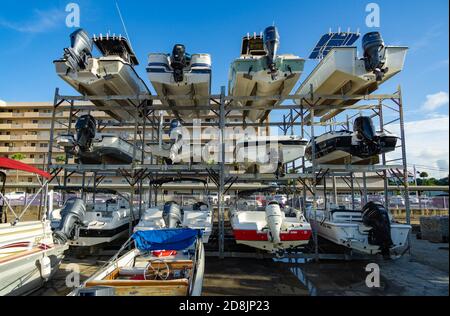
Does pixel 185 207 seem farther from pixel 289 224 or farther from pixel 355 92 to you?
pixel 355 92

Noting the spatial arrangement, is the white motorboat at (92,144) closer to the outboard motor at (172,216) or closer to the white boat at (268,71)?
the outboard motor at (172,216)

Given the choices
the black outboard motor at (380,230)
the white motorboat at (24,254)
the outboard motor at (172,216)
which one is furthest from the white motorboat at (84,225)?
the black outboard motor at (380,230)

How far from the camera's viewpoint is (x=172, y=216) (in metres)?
7.23

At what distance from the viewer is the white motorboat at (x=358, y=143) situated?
779cm

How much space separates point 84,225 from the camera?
7016mm

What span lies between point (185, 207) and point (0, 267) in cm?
530

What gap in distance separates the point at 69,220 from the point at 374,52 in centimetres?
927

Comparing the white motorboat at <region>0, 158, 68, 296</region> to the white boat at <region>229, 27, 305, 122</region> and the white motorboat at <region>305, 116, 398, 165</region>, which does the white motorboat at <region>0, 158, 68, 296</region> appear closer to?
the white boat at <region>229, 27, 305, 122</region>

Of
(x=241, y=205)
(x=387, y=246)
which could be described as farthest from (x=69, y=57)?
(x=387, y=246)

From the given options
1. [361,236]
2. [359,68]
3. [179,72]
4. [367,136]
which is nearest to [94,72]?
[179,72]

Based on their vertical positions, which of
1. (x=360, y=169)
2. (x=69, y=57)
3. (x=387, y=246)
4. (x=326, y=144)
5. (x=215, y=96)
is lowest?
(x=387, y=246)

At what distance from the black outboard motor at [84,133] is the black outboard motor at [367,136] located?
26.6 feet

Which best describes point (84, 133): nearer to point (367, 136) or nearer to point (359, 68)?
point (367, 136)

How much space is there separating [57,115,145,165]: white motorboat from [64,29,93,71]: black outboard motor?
1602 millimetres
